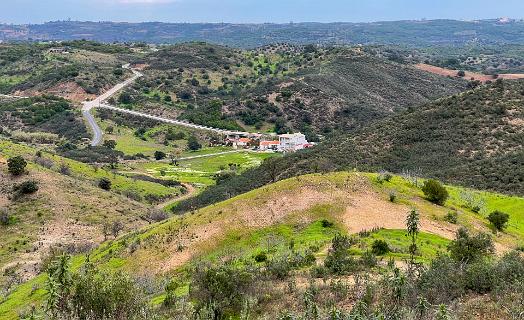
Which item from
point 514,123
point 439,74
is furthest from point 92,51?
point 514,123

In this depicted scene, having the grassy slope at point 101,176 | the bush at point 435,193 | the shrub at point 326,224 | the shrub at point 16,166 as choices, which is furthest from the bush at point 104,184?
the bush at point 435,193

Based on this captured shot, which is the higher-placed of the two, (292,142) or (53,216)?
(53,216)

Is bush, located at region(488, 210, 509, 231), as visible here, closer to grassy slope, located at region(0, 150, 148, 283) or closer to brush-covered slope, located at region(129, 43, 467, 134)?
grassy slope, located at region(0, 150, 148, 283)

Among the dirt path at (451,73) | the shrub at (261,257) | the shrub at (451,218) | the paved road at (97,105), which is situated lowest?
the paved road at (97,105)

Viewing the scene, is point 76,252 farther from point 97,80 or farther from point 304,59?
point 304,59

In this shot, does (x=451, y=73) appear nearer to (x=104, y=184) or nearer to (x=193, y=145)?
(x=193, y=145)

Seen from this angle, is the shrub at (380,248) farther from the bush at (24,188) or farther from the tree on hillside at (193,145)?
the tree on hillside at (193,145)

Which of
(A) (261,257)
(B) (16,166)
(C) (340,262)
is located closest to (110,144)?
(B) (16,166)
